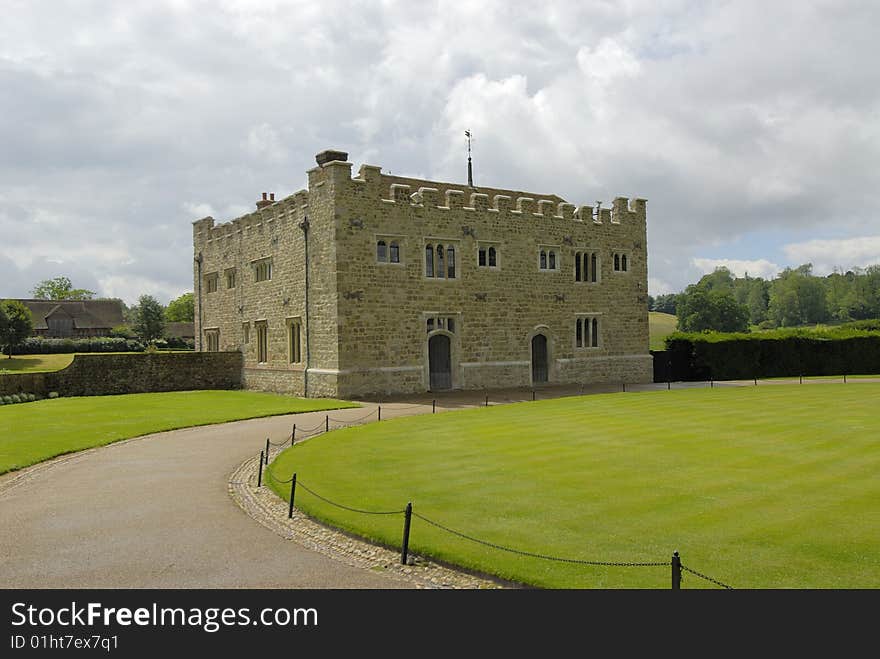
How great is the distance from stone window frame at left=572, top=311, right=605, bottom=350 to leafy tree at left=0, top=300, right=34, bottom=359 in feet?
154

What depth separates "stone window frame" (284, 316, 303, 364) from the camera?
114 ft

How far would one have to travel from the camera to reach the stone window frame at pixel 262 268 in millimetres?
37812

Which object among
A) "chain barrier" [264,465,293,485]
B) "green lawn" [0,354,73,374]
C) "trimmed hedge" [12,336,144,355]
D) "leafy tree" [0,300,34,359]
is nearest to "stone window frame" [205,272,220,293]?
"green lawn" [0,354,73,374]

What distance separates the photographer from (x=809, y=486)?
1214 cm

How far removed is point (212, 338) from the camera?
148ft

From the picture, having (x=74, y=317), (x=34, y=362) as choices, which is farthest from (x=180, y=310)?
(x=34, y=362)

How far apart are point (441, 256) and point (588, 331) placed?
10325 mm

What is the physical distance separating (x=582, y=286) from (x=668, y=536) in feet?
99.2

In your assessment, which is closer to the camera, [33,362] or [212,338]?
[212,338]

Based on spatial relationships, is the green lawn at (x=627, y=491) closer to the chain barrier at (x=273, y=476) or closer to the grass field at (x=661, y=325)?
the chain barrier at (x=273, y=476)

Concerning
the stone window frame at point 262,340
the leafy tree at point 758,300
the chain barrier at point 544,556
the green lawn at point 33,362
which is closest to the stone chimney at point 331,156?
the stone window frame at point 262,340

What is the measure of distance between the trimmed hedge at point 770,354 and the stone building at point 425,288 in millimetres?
3407

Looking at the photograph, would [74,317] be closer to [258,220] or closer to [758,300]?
[258,220]
